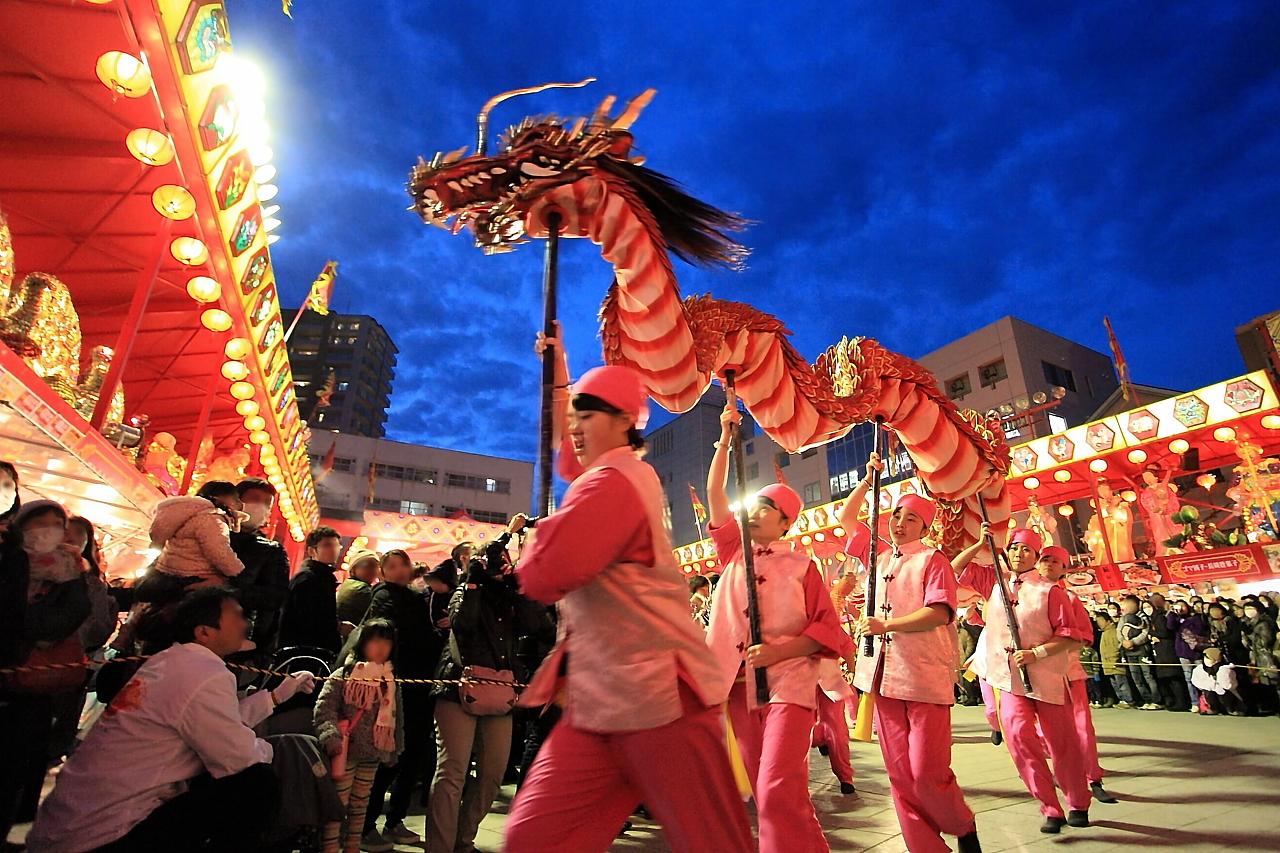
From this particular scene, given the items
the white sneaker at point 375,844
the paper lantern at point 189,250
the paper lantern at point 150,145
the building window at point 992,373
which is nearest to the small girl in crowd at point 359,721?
the white sneaker at point 375,844

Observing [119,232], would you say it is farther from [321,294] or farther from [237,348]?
[321,294]

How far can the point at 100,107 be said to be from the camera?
6.59 meters

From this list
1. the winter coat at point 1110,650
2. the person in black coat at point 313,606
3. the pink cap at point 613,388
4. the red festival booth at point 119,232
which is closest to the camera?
the pink cap at point 613,388

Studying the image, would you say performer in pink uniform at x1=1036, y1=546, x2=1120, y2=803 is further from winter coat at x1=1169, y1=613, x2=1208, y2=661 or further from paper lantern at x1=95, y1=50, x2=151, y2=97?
paper lantern at x1=95, y1=50, x2=151, y2=97

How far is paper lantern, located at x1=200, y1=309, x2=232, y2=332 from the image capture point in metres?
9.80

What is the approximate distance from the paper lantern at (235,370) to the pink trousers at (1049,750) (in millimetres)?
11825

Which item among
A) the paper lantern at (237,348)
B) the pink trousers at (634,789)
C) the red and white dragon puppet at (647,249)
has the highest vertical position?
the paper lantern at (237,348)

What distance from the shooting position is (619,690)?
5.73 ft

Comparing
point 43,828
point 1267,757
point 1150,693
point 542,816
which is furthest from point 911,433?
point 1150,693

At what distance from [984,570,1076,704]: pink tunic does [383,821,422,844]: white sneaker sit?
4.15 metres

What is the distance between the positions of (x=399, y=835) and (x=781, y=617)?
2.89 meters

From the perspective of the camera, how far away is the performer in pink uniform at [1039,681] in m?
4.09

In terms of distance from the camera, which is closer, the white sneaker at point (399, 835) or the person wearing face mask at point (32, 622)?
the person wearing face mask at point (32, 622)

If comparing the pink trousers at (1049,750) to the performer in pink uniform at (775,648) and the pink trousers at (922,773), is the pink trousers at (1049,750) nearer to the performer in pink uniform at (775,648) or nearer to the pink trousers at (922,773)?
the pink trousers at (922,773)
